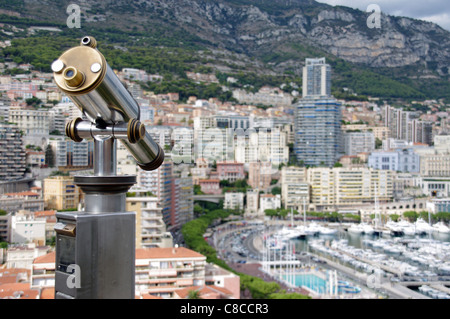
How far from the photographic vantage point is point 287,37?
28.9 metres

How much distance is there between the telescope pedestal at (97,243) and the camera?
0.42 meters

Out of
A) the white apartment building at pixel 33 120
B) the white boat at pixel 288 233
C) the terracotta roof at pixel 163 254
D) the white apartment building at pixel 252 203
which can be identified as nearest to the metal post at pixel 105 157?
the terracotta roof at pixel 163 254

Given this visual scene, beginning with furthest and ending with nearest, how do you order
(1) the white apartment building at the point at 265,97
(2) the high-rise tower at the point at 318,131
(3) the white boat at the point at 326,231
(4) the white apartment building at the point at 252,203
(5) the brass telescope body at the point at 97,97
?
(1) the white apartment building at the point at 265,97 < (2) the high-rise tower at the point at 318,131 < (4) the white apartment building at the point at 252,203 < (3) the white boat at the point at 326,231 < (5) the brass telescope body at the point at 97,97

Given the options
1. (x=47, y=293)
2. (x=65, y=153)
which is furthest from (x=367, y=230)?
(x=47, y=293)

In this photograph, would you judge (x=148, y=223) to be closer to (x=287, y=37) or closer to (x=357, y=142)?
(x=357, y=142)

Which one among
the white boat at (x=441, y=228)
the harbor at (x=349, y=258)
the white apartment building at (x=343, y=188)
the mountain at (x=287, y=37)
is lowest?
the harbor at (x=349, y=258)

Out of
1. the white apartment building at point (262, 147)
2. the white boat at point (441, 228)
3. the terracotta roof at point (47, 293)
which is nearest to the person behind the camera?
the terracotta roof at point (47, 293)

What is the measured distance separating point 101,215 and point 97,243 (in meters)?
0.03

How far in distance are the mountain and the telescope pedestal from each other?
18.8m

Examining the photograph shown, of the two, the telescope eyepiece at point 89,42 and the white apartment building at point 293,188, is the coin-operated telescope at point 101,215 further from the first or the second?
the white apartment building at point 293,188

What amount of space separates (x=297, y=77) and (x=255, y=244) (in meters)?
18.0

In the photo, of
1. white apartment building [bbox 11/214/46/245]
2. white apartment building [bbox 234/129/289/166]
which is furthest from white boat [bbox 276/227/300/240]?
white apartment building [bbox 11/214/46/245]

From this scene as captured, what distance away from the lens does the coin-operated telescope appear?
413mm
